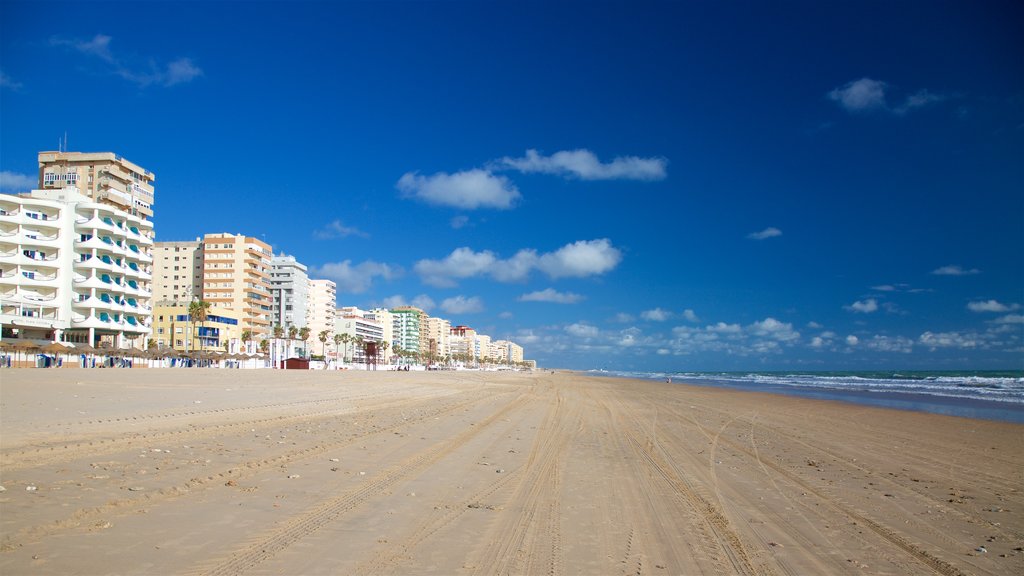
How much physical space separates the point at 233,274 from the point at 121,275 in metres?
44.6

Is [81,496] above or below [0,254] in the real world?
below

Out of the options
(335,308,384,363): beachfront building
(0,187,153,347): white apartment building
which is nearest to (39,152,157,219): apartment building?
(0,187,153,347): white apartment building

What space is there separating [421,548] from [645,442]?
373 inches

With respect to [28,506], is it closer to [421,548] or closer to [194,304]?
[421,548]

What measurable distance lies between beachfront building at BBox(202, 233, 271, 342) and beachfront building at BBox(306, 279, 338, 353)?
37748mm

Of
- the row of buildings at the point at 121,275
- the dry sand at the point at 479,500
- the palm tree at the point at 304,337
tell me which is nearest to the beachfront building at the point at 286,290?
the row of buildings at the point at 121,275

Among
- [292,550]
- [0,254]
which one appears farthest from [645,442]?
[0,254]

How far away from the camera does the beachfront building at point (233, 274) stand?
112m

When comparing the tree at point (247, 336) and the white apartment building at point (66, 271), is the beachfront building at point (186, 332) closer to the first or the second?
the tree at point (247, 336)

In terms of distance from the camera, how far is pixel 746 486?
911 cm

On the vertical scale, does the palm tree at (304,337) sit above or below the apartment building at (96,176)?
below

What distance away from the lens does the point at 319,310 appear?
15912 cm

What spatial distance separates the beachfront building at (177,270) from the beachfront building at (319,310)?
1444 inches

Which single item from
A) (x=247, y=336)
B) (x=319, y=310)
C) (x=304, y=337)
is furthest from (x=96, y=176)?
(x=319, y=310)
